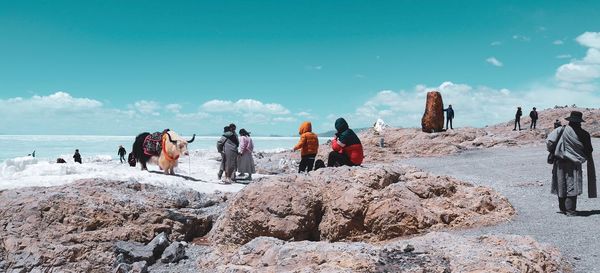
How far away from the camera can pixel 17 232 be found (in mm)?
6949

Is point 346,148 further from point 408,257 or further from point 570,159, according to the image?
point 408,257

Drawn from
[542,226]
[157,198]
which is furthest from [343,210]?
[157,198]

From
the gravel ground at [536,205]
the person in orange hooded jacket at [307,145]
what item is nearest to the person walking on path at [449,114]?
the gravel ground at [536,205]

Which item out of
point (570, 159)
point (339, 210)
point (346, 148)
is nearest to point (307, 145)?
point (346, 148)

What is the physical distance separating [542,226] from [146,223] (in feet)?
20.4

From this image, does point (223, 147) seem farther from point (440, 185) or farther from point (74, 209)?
point (440, 185)

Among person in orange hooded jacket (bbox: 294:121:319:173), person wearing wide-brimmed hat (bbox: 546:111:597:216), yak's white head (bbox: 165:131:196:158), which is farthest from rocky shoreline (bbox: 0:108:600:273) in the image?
yak's white head (bbox: 165:131:196:158)

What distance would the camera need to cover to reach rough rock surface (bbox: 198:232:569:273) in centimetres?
395

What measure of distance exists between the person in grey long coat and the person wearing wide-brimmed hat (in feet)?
31.3

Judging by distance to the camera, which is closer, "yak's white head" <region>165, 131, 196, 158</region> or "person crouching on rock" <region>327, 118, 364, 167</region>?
"person crouching on rock" <region>327, 118, 364, 167</region>

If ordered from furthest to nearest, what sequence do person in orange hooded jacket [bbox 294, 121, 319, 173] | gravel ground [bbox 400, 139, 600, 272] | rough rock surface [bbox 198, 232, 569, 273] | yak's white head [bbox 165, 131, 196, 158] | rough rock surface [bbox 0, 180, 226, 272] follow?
yak's white head [bbox 165, 131, 196, 158], person in orange hooded jacket [bbox 294, 121, 319, 173], rough rock surface [bbox 0, 180, 226, 272], gravel ground [bbox 400, 139, 600, 272], rough rock surface [bbox 198, 232, 569, 273]

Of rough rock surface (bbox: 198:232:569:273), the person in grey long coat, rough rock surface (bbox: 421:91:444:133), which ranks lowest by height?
rough rock surface (bbox: 198:232:569:273)

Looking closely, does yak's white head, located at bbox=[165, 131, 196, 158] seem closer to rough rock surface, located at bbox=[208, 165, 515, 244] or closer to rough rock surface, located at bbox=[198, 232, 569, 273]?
rough rock surface, located at bbox=[208, 165, 515, 244]

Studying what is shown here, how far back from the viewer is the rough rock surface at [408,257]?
3953 millimetres
